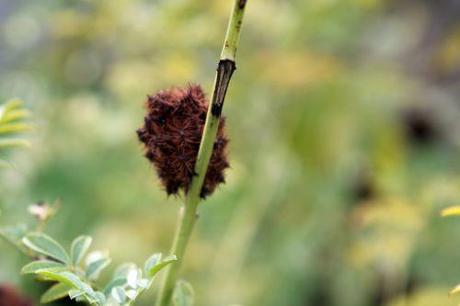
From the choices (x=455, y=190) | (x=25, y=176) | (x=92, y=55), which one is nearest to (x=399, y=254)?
(x=455, y=190)

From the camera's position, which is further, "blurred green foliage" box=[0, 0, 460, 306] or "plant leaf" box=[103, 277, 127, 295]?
"blurred green foliage" box=[0, 0, 460, 306]

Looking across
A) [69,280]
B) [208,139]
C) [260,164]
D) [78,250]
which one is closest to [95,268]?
[78,250]

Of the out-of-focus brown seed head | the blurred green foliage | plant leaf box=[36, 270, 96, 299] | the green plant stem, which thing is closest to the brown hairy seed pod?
the green plant stem

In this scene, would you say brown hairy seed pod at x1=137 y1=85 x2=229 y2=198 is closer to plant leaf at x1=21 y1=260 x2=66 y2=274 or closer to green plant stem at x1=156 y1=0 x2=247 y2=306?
green plant stem at x1=156 y1=0 x2=247 y2=306

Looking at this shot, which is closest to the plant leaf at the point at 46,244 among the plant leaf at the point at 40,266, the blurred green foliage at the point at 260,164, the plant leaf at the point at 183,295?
the plant leaf at the point at 40,266

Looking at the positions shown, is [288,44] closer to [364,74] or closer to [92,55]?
[364,74]

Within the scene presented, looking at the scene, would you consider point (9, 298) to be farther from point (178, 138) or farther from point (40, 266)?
point (178, 138)
